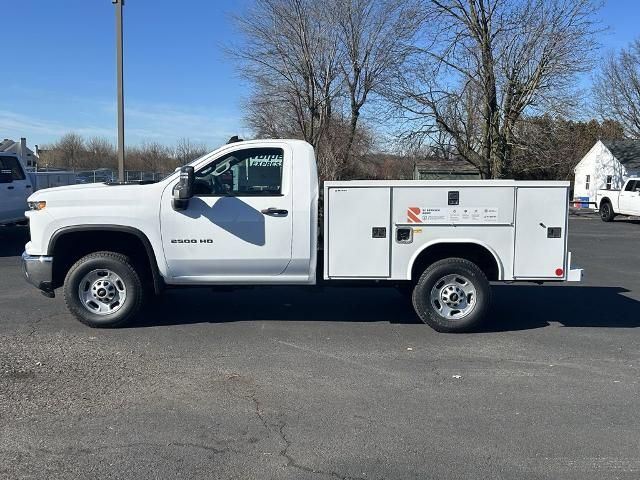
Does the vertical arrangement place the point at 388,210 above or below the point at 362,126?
below

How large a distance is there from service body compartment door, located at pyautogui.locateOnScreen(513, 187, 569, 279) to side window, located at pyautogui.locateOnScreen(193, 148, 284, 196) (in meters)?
2.72

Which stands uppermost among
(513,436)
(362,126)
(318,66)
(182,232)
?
(318,66)

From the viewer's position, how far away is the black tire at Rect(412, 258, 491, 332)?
698cm

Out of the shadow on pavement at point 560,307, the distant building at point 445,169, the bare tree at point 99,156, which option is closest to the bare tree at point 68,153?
Result: the bare tree at point 99,156

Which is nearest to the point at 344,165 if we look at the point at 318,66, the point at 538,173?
the point at 318,66

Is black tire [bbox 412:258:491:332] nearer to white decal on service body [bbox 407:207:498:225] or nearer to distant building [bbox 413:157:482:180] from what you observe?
white decal on service body [bbox 407:207:498:225]

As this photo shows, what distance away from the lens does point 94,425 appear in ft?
14.6

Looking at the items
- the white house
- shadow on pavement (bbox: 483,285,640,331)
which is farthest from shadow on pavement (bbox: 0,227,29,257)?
the white house

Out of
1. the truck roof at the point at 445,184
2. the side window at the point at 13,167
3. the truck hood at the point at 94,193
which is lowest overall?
the truck hood at the point at 94,193

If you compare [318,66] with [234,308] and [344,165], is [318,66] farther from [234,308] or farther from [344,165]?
[234,308]

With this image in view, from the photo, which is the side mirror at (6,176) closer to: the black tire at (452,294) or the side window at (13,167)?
the side window at (13,167)

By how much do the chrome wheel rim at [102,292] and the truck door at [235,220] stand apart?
658 mm

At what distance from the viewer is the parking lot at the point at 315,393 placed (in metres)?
3.96

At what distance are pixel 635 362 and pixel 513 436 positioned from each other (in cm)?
251
